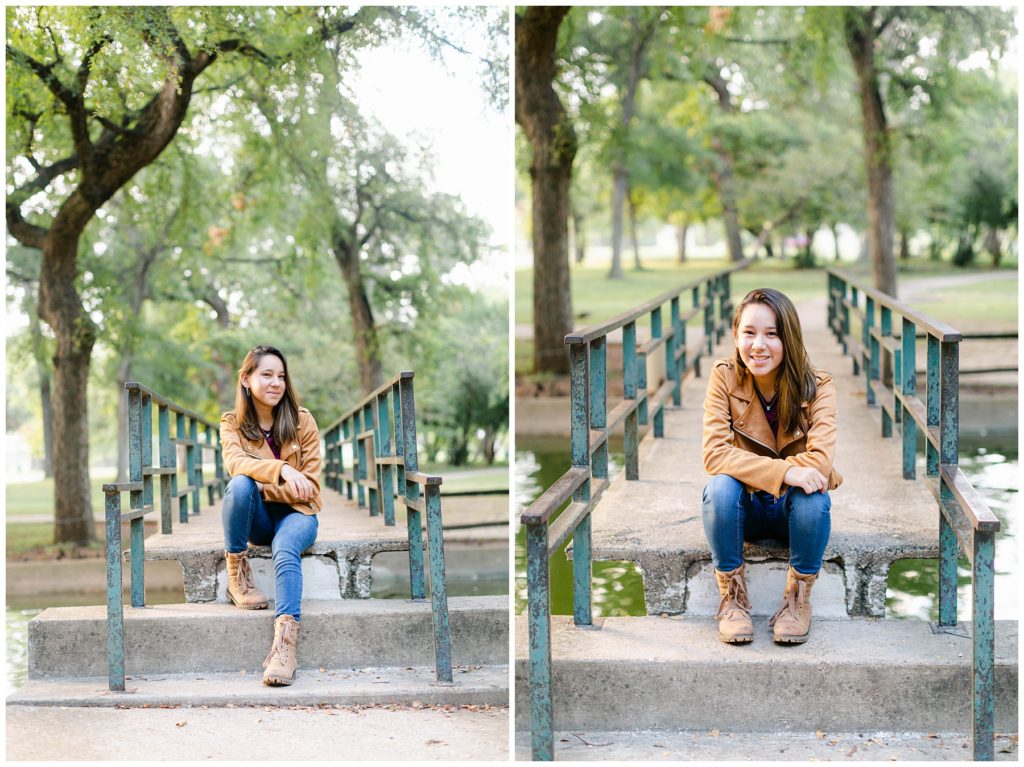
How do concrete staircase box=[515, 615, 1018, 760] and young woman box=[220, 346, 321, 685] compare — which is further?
young woman box=[220, 346, 321, 685]

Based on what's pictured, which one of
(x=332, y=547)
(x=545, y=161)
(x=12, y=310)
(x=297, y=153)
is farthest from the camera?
(x=12, y=310)

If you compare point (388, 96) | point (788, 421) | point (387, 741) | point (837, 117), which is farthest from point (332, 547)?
point (837, 117)

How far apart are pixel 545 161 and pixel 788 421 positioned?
1032 centimetres

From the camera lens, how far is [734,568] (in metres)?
4.22

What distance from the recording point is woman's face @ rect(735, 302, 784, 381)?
4.17 meters

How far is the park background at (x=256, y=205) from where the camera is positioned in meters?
8.61

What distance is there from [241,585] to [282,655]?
60cm

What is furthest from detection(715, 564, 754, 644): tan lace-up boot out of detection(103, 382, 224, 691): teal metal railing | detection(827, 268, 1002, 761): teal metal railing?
detection(103, 382, 224, 691): teal metal railing

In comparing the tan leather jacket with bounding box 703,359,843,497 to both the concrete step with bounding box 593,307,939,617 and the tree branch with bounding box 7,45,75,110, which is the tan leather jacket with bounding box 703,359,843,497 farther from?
the tree branch with bounding box 7,45,75,110

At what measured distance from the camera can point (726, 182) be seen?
3509 centimetres

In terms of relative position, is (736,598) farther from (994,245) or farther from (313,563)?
(994,245)

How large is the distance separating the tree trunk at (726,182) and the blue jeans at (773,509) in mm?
30853

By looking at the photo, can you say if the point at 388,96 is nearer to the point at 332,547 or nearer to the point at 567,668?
the point at 332,547

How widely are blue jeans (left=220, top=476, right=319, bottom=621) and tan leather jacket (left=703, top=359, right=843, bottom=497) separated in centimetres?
178
